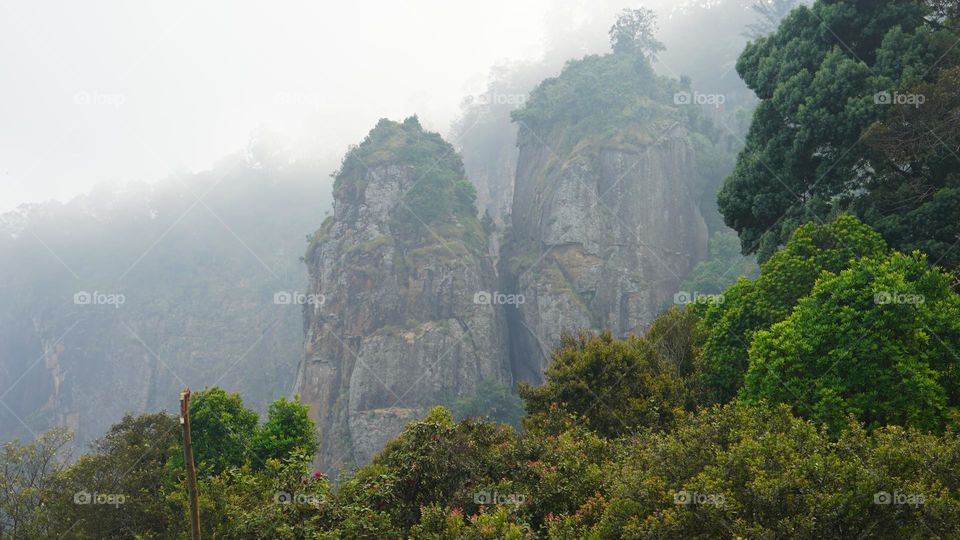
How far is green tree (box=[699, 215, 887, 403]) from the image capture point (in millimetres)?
21109

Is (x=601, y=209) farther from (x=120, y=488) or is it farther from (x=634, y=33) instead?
(x=120, y=488)

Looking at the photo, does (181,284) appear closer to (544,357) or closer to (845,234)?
(544,357)

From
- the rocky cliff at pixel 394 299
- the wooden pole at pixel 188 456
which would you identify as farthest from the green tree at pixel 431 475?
the rocky cliff at pixel 394 299

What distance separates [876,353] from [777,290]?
20.6 feet

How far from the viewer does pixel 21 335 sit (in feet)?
394

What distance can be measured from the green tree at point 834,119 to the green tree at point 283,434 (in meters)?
20.2

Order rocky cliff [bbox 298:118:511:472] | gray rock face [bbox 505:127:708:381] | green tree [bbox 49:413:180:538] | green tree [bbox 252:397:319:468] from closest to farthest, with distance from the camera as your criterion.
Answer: green tree [bbox 49:413:180:538] < green tree [bbox 252:397:319:468] < rocky cliff [bbox 298:118:511:472] < gray rock face [bbox 505:127:708:381]

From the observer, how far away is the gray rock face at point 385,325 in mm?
61031

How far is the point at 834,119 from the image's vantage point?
25.5 metres

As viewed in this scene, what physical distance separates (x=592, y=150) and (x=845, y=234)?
169 ft

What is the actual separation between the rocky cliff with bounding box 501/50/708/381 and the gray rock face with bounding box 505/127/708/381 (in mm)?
107

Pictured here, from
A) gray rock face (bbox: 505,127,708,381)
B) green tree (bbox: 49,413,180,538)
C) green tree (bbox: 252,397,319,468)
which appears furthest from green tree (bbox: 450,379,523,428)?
green tree (bbox: 49,413,180,538)

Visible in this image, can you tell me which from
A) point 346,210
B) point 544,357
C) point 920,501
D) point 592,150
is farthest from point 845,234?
point 346,210

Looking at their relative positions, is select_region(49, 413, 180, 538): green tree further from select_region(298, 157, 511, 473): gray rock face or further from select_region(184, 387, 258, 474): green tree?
select_region(298, 157, 511, 473): gray rock face
